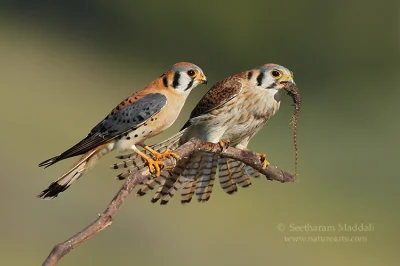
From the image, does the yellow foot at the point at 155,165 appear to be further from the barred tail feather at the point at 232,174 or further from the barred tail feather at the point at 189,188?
the barred tail feather at the point at 232,174

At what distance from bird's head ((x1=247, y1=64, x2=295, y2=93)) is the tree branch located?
1.32 feet

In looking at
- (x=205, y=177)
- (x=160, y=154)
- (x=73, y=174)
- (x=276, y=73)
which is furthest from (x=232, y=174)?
(x=73, y=174)

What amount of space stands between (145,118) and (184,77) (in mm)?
226

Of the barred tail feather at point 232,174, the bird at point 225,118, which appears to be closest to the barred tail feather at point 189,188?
the bird at point 225,118

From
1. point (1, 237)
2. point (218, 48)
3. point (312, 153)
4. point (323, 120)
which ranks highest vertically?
point (218, 48)

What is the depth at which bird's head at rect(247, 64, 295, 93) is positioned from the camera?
13.1 ft

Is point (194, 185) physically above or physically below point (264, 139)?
below

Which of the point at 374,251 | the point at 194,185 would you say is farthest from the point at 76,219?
the point at 194,185

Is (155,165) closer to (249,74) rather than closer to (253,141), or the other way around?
(249,74)

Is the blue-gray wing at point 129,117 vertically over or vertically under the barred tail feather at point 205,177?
under

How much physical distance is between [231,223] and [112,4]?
7404 mm

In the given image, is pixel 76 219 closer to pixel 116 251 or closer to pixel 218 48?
pixel 116 251

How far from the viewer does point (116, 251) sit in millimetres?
7234

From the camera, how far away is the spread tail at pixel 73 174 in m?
3.30
